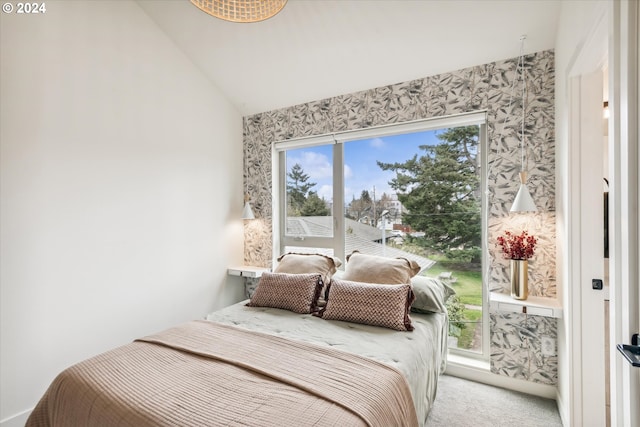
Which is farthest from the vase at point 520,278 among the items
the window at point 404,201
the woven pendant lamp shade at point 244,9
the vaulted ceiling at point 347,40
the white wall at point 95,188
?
the white wall at point 95,188

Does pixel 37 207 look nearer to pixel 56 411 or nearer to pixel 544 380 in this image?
pixel 56 411

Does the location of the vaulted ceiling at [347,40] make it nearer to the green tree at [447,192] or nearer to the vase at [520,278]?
the green tree at [447,192]

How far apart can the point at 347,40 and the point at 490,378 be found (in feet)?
9.55

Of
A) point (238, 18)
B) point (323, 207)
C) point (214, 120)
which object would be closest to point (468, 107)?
point (323, 207)

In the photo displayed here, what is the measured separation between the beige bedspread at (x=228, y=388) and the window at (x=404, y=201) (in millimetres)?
1491

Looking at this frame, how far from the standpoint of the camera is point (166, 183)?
2867 mm

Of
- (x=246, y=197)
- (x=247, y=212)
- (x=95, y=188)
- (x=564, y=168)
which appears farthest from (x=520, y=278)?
(x=95, y=188)

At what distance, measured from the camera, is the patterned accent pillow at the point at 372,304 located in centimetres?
200

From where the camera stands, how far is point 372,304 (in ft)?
6.78

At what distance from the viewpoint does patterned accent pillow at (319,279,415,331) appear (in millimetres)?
1997

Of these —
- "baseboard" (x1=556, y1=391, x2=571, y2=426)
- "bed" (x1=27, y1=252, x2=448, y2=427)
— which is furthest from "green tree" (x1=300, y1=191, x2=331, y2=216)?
"baseboard" (x1=556, y1=391, x2=571, y2=426)

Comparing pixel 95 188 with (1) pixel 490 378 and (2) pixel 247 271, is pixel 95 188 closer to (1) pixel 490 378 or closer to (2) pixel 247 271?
(2) pixel 247 271

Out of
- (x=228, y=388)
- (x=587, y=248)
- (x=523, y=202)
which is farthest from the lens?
(x=523, y=202)

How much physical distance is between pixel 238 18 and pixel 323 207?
81.2 inches
